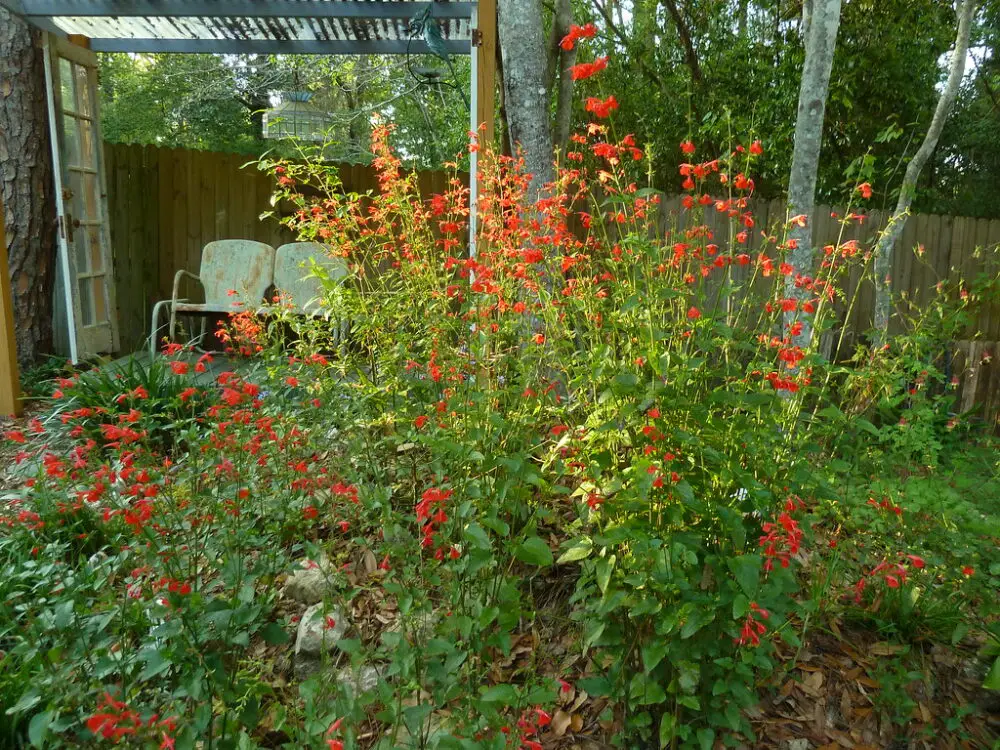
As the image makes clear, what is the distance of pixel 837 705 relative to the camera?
2.06 meters

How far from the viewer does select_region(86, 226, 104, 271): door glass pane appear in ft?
17.6

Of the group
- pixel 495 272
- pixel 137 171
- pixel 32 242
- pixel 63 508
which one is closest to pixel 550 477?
pixel 495 272

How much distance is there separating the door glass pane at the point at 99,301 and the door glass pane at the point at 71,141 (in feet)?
2.54

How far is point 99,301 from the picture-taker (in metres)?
5.47

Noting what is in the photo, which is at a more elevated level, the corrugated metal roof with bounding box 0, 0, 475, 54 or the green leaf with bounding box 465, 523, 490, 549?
the corrugated metal roof with bounding box 0, 0, 475, 54

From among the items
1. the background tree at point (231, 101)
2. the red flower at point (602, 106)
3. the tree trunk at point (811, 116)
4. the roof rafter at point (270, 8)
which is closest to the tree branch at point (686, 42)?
the tree trunk at point (811, 116)

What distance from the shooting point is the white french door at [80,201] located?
4930 mm

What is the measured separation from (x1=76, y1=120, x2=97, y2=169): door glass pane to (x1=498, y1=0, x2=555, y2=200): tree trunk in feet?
9.94

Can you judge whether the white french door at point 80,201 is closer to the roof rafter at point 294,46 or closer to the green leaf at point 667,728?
the roof rafter at point 294,46

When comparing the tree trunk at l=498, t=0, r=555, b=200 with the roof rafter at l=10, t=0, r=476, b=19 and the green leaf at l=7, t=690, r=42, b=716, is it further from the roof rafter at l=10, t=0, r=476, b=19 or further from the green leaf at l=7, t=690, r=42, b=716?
the green leaf at l=7, t=690, r=42, b=716

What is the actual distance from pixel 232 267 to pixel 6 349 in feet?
5.88

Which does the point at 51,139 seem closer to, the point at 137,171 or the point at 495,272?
the point at 137,171

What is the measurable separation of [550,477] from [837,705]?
962 millimetres

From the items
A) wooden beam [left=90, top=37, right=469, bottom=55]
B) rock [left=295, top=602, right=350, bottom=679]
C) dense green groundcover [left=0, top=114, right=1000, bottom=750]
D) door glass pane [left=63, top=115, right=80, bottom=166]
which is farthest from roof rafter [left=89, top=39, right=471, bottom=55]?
rock [left=295, top=602, right=350, bottom=679]
